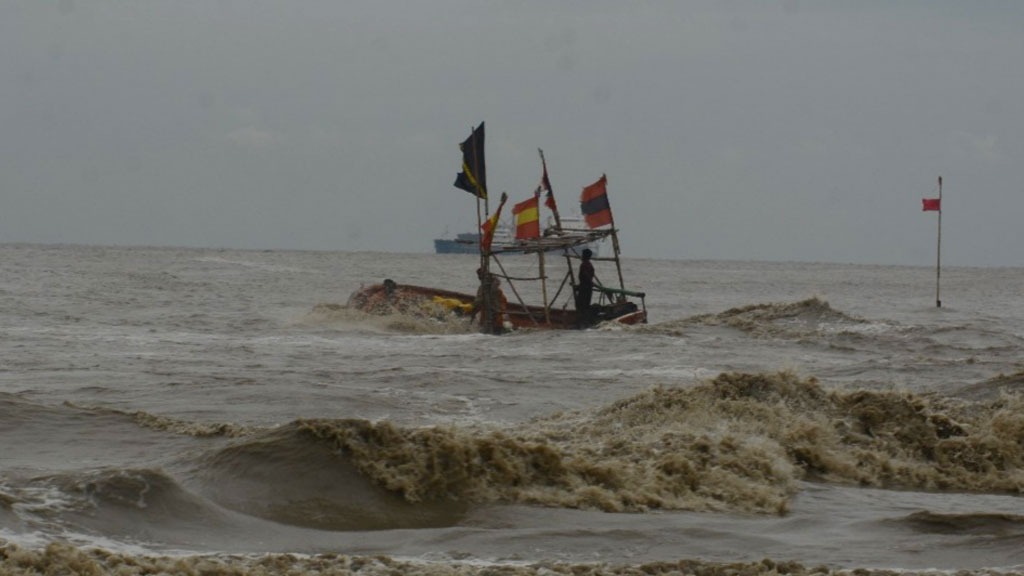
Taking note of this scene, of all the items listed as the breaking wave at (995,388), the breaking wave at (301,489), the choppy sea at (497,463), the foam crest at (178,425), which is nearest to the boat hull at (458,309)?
the choppy sea at (497,463)

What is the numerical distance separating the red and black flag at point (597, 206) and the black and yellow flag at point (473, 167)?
179 centimetres

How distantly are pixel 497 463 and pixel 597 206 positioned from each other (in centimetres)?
1470

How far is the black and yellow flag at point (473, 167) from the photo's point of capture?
22.2 metres

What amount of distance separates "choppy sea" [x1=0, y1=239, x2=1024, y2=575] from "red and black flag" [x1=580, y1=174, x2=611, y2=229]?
4.14 metres

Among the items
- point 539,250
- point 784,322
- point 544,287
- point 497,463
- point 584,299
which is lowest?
point 784,322

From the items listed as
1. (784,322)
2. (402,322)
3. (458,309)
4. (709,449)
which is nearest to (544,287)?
(458,309)

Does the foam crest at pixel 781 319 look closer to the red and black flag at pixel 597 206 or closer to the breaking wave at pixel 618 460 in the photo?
the red and black flag at pixel 597 206

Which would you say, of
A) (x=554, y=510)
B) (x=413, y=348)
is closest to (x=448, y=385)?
(x=413, y=348)

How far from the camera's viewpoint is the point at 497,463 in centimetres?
820

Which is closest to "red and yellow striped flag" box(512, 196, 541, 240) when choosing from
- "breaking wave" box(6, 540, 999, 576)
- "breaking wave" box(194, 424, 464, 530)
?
"breaking wave" box(194, 424, 464, 530)

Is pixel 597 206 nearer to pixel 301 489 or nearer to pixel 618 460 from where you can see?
pixel 618 460

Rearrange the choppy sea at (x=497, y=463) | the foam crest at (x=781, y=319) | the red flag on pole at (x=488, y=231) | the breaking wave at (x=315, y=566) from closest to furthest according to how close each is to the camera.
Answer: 1. the breaking wave at (x=315, y=566)
2. the choppy sea at (x=497, y=463)
3. the red flag on pole at (x=488, y=231)
4. the foam crest at (x=781, y=319)

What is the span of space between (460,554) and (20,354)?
40.7 feet

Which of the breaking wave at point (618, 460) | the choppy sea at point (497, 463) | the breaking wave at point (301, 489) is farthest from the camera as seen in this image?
the breaking wave at point (618, 460)
